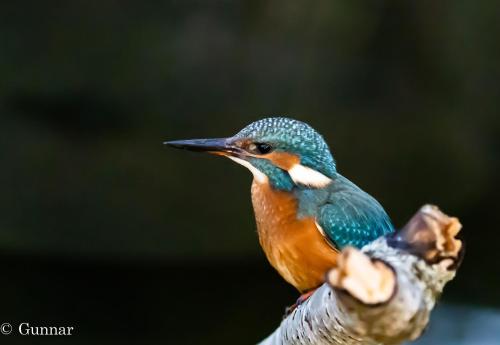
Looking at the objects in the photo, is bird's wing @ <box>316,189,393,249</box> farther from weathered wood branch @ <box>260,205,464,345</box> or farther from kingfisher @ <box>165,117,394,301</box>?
weathered wood branch @ <box>260,205,464,345</box>

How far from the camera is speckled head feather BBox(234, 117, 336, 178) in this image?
146cm

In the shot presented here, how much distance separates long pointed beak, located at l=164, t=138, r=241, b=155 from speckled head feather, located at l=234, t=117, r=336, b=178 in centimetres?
3

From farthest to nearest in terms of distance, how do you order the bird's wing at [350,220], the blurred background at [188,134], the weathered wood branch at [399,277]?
the blurred background at [188,134] < the bird's wing at [350,220] < the weathered wood branch at [399,277]

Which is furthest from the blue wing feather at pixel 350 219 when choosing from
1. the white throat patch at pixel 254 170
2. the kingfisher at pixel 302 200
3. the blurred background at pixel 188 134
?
the blurred background at pixel 188 134

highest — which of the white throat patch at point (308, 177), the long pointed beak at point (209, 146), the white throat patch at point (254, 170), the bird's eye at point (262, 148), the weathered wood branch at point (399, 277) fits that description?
the long pointed beak at point (209, 146)

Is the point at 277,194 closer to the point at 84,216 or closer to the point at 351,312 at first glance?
the point at 351,312

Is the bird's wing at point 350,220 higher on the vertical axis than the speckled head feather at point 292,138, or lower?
lower

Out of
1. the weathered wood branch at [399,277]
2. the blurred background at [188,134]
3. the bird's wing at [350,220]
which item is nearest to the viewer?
the weathered wood branch at [399,277]

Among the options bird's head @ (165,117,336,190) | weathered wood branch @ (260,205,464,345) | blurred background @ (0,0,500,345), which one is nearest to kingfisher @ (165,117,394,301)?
bird's head @ (165,117,336,190)

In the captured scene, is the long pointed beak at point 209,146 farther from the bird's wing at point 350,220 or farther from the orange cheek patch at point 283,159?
the bird's wing at point 350,220

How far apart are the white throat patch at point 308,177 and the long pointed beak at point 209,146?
0.12m

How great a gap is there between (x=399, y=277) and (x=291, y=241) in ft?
2.36

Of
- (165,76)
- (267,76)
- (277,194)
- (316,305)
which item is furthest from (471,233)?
(316,305)

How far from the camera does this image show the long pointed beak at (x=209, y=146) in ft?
4.84
